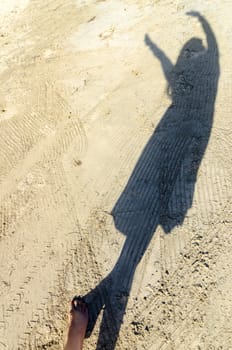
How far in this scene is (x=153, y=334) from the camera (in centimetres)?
400

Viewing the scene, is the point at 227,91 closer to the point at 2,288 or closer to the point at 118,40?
the point at 118,40

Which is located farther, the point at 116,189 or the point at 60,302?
the point at 116,189

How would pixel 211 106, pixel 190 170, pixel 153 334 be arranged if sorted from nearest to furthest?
1. pixel 153 334
2. pixel 190 170
3. pixel 211 106

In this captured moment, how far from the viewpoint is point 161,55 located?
625cm

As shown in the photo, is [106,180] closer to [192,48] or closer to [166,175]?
[166,175]

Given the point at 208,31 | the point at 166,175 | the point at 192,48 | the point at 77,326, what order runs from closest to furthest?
1. the point at 77,326
2. the point at 166,175
3. the point at 192,48
4. the point at 208,31

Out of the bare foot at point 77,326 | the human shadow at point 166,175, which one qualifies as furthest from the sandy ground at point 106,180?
the bare foot at point 77,326

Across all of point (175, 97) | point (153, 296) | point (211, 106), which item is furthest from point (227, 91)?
point (153, 296)

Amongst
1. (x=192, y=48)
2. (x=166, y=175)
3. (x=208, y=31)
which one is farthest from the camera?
(x=208, y=31)

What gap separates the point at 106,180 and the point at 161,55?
2466 millimetres

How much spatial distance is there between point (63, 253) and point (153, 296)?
1.16m

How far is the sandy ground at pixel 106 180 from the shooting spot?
4133 mm

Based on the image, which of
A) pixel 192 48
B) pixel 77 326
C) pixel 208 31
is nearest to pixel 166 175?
pixel 77 326

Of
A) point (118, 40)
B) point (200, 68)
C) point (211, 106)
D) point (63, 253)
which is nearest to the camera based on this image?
point (63, 253)
